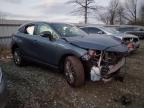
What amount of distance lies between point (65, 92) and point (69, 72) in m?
0.51

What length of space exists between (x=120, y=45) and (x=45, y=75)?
94.0 inches

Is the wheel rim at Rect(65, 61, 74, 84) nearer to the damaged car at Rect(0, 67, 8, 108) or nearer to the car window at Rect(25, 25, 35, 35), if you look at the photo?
the damaged car at Rect(0, 67, 8, 108)

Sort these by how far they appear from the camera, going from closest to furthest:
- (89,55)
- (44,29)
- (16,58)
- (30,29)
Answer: (89,55) < (44,29) < (30,29) < (16,58)

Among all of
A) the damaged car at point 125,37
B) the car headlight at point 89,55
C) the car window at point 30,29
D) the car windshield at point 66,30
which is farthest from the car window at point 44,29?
the damaged car at point 125,37

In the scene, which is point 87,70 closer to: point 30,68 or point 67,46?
point 67,46

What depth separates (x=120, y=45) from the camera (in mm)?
6574

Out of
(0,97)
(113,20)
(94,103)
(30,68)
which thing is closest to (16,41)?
(30,68)

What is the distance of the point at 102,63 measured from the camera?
645 cm

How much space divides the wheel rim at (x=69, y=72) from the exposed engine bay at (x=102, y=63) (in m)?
0.45

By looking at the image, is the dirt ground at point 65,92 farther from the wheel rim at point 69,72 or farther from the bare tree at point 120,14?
the bare tree at point 120,14

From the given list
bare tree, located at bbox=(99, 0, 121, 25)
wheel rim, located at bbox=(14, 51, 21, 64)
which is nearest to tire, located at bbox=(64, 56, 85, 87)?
wheel rim, located at bbox=(14, 51, 21, 64)

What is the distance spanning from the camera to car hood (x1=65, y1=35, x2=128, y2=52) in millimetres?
6305

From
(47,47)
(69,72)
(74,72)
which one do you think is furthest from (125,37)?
(74,72)

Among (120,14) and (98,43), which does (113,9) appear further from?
(98,43)
